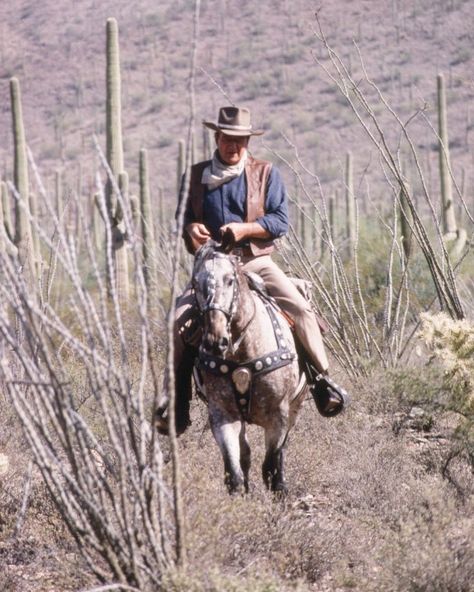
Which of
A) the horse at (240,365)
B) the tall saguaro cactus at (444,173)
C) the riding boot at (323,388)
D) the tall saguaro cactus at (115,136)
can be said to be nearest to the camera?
the horse at (240,365)

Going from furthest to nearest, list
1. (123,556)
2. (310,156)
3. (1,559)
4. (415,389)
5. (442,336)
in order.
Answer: (310,156) < (415,389) < (442,336) < (1,559) < (123,556)

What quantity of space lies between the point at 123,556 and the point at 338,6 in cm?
5632

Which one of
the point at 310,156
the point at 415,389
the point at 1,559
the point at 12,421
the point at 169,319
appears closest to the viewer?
the point at 169,319

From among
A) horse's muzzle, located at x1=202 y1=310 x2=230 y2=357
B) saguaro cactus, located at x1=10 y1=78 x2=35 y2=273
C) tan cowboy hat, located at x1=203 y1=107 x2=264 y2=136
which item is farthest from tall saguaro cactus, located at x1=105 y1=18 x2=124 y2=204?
horse's muzzle, located at x1=202 y1=310 x2=230 y2=357

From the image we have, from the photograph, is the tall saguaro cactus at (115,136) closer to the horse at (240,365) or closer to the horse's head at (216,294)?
the horse at (240,365)

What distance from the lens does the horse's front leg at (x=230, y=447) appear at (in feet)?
24.1

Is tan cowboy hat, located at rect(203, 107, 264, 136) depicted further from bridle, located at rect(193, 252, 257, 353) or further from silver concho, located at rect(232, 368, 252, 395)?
silver concho, located at rect(232, 368, 252, 395)

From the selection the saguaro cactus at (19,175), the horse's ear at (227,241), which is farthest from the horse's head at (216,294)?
the saguaro cactus at (19,175)

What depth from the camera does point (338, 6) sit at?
59.7 m

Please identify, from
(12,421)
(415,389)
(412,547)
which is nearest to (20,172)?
(12,421)

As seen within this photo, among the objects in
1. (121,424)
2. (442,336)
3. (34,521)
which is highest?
(121,424)

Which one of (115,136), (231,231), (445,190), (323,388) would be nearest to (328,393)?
(323,388)

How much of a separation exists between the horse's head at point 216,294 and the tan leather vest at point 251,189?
0.76 m

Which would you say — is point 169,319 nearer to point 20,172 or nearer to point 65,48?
point 20,172
